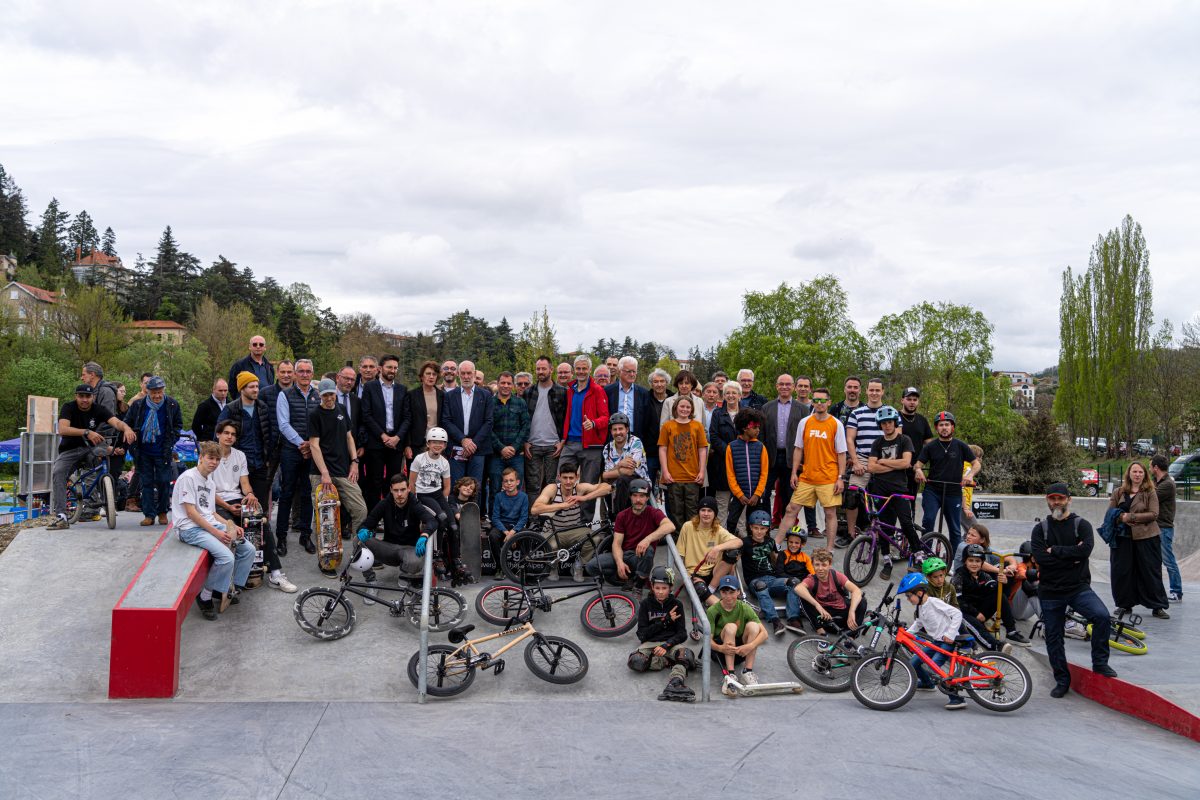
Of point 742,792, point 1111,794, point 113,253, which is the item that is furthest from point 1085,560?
point 113,253

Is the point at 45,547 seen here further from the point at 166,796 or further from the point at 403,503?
the point at 166,796

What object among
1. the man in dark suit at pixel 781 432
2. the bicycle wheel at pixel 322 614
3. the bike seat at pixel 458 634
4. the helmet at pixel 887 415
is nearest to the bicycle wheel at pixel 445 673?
the bike seat at pixel 458 634

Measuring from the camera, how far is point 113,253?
405 ft

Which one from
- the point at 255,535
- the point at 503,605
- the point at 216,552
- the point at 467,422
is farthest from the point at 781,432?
the point at 216,552

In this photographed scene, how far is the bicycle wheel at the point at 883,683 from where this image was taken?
6930 mm

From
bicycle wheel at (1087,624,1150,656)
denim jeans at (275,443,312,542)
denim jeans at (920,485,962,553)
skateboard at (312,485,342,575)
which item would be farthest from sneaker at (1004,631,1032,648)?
denim jeans at (275,443,312,542)

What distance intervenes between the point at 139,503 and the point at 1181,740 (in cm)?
1203

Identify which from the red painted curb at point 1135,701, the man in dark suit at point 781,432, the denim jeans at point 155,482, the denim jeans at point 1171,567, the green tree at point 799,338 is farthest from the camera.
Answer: the green tree at point 799,338

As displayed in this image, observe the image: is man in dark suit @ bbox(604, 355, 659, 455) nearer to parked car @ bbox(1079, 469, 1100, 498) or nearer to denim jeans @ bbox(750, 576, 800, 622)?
denim jeans @ bbox(750, 576, 800, 622)

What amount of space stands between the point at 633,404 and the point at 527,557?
2388 millimetres

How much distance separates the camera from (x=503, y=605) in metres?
8.14

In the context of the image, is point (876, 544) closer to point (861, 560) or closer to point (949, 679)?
point (861, 560)

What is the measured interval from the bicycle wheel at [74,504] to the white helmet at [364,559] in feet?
13.4

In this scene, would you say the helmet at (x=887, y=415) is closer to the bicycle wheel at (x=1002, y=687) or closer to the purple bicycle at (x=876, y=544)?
the purple bicycle at (x=876, y=544)
